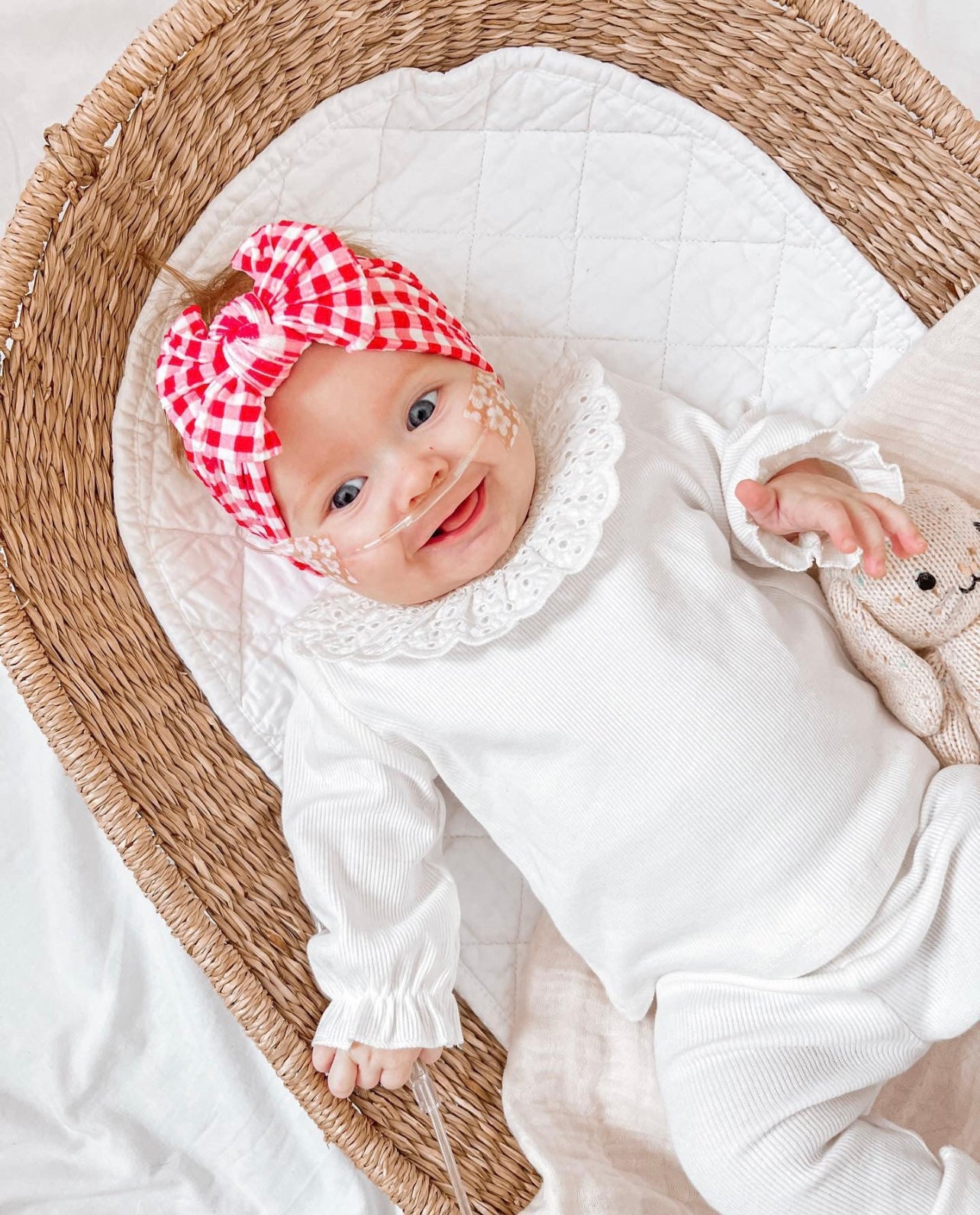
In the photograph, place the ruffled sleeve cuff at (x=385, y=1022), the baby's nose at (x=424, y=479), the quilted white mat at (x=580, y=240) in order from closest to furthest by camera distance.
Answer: the baby's nose at (x=424, y=479)
the ruffled sleeve cuff at (x=385, y=1022)
the quilted white mat at (x=580, y=240)

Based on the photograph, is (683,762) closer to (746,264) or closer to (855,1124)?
(855,1124)

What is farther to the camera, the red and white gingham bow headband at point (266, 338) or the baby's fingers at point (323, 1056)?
the baby's fingers at point (323, 1056)

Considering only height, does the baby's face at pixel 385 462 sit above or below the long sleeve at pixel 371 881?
above

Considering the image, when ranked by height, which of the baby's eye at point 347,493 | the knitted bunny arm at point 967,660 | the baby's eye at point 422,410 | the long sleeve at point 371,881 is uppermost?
the knitted bunny arm at point 967,660

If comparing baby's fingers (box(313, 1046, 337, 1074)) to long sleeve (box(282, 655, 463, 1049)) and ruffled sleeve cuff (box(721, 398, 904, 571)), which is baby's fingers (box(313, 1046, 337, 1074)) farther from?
ruffled sleeve cuff (box(721, 398, 904, 571))

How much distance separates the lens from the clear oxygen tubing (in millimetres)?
1259

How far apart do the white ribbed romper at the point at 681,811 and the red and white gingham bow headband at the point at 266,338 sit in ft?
0.60

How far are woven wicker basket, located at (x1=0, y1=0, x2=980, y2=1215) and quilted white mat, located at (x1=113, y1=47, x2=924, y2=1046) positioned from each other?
0.04 metres

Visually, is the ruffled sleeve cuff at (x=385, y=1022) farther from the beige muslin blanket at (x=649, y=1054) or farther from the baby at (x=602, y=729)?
the beige muslin blanket at (x=649, y=1054)

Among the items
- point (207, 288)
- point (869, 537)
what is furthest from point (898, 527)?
point (207, 288)

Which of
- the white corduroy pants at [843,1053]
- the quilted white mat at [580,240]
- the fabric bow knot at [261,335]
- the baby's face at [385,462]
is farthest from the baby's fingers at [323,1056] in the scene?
the fabric bow knot at [261,335]

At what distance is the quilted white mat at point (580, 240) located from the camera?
1391mm

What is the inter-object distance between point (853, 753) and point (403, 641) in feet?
1.50

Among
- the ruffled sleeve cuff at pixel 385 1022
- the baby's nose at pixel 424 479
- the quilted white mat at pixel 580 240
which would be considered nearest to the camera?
the baby's nose at pixel 424 479
